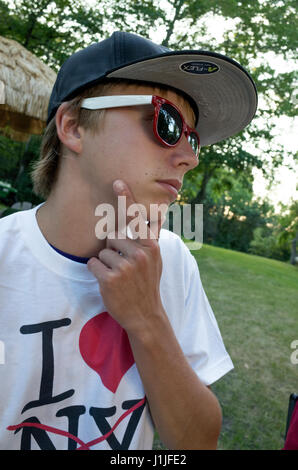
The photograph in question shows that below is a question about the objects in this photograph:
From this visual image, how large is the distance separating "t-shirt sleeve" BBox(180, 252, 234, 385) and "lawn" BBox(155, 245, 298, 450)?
196 centimetres

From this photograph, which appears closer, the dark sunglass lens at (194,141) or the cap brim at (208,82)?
the cap brim at (208,82)

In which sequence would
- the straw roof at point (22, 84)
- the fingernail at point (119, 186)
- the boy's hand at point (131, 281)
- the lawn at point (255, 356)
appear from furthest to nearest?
the straw roof at point (22, 84), the lawn at point (255, 356), the fingernail at point (119, 186), the boy's hand at point (131, 281)

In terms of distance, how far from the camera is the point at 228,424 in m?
3.23

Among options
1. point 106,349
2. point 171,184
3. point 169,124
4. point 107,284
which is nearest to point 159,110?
point 169,124

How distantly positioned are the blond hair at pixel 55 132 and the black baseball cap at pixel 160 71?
26 millimetres

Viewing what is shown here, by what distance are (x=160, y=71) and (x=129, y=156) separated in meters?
0.35

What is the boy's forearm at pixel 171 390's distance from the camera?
1.16 meters

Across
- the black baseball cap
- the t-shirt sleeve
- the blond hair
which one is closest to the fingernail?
the blond hair

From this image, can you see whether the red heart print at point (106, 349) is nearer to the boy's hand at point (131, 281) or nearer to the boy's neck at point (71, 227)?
the boy's hand at point (131, 281)

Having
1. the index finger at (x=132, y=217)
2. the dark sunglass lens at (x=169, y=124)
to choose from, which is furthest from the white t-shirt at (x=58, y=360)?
the dark sunglass lens at (x=169, y=124)

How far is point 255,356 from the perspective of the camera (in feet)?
16.2
